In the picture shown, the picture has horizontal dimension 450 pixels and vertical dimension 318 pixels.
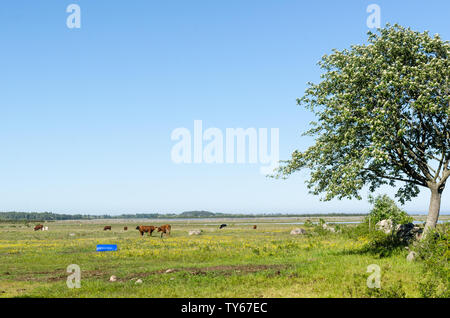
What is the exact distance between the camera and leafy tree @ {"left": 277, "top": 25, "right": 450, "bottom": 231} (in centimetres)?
2373

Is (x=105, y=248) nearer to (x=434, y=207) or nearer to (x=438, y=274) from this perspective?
(x=434, y=207)

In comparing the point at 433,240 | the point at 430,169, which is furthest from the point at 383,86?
the point at 433,240

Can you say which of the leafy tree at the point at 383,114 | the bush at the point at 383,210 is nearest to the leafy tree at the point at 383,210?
the bush at the point at 383,210

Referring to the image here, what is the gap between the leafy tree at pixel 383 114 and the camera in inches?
934

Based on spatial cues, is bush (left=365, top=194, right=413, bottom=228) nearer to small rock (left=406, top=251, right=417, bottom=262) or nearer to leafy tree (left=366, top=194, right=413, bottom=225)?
leafy tree (left=366, top=194, right=413, bottom=225)

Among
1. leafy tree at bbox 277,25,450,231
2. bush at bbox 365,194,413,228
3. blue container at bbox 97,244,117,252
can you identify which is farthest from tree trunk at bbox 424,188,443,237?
blue container at bbox 97,244,117,252

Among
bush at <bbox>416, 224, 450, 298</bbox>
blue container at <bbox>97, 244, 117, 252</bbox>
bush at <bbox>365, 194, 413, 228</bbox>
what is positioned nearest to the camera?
bush at <bbox>416, 224, 450, 298</bbox>

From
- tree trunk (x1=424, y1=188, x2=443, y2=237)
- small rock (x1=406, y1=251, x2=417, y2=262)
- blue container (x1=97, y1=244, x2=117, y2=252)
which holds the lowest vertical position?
blue container (x1=97, y1=244, x2=117, y2=252)

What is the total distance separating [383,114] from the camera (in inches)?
912

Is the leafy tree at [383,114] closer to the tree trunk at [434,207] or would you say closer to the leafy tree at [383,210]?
the tree trunk at [434,207]

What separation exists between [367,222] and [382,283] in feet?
97.0

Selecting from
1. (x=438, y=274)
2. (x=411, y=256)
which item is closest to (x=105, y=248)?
(x=411, y=256)

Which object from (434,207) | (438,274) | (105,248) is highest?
(434,207)
